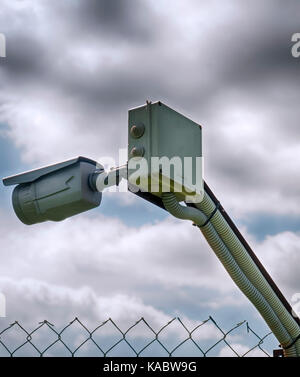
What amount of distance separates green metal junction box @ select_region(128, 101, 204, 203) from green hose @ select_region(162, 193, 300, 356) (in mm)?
235

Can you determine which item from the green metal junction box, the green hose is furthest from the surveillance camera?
the green hose

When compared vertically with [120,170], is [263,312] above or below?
below

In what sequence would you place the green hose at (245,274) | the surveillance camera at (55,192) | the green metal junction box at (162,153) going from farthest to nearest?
1. the green hose at (245,274)
2. the surveillance camera at (55,192)
3. the green metal junction box at (162,153)

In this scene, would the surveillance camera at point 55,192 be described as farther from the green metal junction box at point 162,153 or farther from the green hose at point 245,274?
the green hose at point 245,274

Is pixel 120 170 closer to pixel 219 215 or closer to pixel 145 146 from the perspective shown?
pixel 145 146

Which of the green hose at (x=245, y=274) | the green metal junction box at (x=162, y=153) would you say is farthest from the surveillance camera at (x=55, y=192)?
the green hose at (x=245, y=274)

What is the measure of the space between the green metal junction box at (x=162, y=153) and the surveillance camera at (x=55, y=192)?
0.24 meters

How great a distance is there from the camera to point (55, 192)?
3.03 m

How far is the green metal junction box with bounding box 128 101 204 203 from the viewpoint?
2.84m

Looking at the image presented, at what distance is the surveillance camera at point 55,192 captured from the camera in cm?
298
